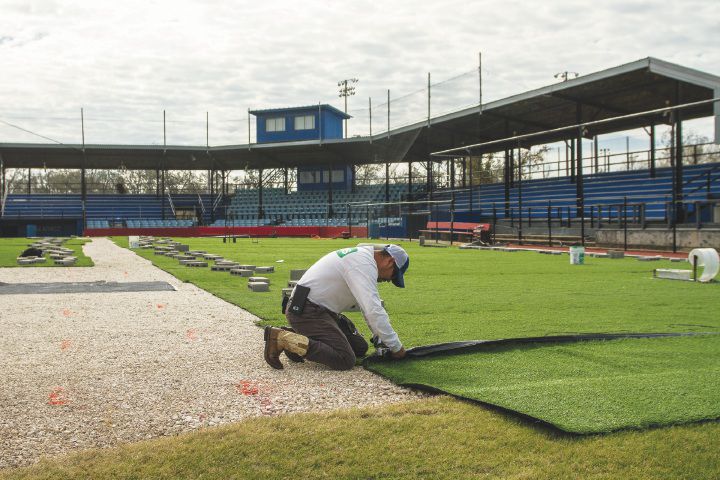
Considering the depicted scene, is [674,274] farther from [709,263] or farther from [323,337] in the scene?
[323,337]

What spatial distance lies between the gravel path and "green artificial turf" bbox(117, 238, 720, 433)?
615 millimetres

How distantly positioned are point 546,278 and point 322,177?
148ft

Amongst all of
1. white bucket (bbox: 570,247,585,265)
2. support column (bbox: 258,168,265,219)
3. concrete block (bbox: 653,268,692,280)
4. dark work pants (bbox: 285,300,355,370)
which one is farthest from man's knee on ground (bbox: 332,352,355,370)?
support column (bbox: 258,168,265,219)

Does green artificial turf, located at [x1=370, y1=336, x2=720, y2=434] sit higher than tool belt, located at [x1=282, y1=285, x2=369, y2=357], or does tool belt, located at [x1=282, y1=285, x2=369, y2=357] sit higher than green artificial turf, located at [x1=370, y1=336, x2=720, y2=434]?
tool belt, located at [x1=282, y1=285, x2=369, y2=357]

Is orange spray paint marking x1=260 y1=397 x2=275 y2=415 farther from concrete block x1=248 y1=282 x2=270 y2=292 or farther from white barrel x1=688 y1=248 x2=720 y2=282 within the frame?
white barrel x1=688 y1=248 x2=720 y2=282

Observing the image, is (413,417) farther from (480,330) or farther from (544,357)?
(480,330)

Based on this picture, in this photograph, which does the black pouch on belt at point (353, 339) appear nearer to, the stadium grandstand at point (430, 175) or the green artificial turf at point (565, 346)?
the green artificial turf at point (565, 346)

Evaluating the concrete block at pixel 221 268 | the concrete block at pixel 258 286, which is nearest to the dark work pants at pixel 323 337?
the concrete block at pixel 258 286

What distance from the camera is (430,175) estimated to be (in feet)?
127

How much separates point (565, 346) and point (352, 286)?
224cm

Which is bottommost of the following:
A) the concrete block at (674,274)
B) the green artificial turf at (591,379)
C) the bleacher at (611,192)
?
the green artificial turf at (591,379)

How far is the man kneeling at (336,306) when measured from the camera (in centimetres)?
509

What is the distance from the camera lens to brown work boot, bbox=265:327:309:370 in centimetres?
521

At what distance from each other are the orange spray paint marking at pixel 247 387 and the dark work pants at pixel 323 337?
1.96 feet
